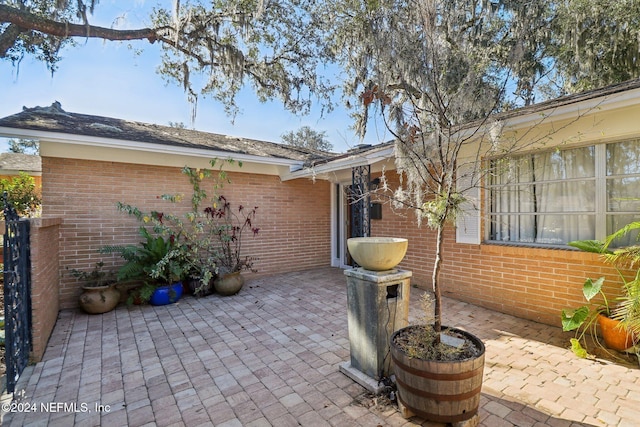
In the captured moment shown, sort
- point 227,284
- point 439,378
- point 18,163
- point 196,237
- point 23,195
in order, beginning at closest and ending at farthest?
point 439,378
point 227,284
point 196,237
point 23,195
point 18,163

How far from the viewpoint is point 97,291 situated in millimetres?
5113

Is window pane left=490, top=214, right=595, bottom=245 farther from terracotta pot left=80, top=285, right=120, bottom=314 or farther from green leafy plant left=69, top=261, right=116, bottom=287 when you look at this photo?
green leafy plant left=69, top=261, right=116, bottom=287

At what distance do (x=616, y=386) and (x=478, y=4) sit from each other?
9454mm

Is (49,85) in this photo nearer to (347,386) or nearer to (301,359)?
(301,359)

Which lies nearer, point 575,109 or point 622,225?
point 575,109

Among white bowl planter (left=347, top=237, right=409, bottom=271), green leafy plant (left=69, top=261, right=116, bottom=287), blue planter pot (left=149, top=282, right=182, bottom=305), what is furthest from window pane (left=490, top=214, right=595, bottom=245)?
green leafy plant (left=69, top=261, right=116, bottom=287)

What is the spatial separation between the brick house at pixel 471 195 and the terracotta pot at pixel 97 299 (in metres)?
0.44

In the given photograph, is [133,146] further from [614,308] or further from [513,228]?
[614,308]

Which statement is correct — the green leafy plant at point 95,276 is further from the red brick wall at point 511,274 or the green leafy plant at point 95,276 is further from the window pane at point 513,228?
the window pane at point 513,228

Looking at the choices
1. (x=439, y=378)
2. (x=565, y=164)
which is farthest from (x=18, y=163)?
(x=565, y=164)

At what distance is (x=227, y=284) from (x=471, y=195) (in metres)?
5.07

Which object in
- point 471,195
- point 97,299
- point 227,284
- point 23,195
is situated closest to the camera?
point 97,299

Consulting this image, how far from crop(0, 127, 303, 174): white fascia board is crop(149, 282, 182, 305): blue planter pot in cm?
268

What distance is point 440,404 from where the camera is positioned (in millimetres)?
2168
